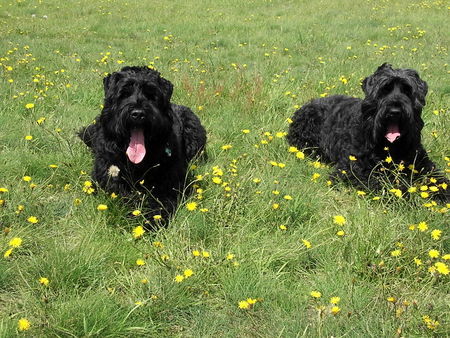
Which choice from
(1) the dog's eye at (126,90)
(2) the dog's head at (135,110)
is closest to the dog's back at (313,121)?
(2) the dog's head at (135,110)

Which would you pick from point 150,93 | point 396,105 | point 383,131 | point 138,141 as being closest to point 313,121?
point 383,131

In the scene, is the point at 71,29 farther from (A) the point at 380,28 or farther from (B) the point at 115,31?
(A) the point at 380,28

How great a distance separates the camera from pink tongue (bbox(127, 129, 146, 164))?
3797mm

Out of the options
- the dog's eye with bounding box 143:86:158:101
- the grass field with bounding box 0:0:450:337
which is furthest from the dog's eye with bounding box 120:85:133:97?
the grass field with bounding box 0:0:450:337

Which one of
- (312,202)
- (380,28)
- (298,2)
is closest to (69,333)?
(312,202)

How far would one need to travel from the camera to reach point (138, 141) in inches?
151

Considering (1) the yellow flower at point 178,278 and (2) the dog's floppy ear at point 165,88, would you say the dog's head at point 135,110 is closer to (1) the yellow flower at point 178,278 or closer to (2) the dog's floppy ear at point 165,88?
(2) the dog's floppy ear at point 165,88

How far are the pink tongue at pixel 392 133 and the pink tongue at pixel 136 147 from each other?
236 cm

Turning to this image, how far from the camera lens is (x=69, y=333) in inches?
90.4

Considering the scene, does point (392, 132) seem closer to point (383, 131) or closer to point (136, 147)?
point (383, 131)

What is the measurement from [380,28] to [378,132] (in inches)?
350

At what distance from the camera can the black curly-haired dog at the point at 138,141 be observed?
3752 mm

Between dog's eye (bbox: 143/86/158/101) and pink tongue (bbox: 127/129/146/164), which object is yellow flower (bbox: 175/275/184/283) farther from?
dog's eye (bbox: 143/86/158/101)

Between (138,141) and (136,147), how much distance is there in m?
0.06
